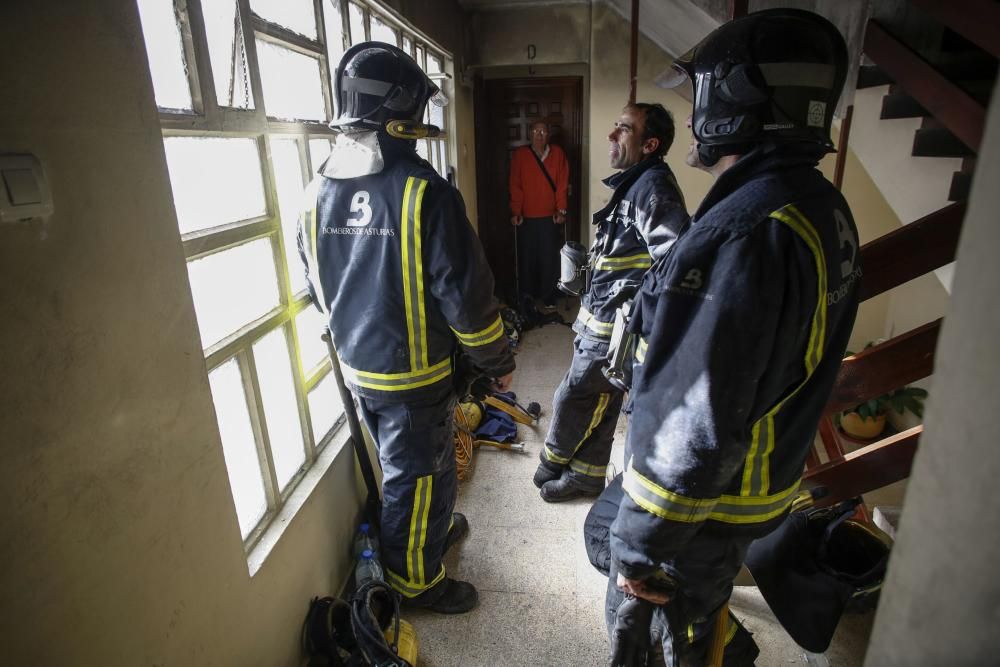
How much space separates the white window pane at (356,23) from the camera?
2.34 m

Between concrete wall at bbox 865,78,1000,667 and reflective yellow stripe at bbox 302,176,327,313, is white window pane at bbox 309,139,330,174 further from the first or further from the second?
concrete wall at bbox 865,78,1000,667

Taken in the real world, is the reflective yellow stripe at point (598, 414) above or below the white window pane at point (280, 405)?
below

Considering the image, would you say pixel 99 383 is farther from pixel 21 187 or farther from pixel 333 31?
pixel 333 31

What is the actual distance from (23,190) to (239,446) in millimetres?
921

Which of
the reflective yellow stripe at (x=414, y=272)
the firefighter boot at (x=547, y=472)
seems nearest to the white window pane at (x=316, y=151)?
the reflective yellow stripe at (x=414, y=272)

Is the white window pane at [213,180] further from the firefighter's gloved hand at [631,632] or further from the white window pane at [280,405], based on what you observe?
the firefighter's gloved hand at [631,632]

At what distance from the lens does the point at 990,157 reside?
21 cm

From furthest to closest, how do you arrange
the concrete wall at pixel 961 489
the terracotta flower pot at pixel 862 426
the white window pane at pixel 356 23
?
the terracotta flower pot at pixel 862 426, the white window pane at pixel 356 23, the concrete wall at pixel 961 489

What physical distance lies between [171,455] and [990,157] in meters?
1.20

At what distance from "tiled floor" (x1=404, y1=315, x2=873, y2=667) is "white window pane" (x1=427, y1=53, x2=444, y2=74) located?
104 inches

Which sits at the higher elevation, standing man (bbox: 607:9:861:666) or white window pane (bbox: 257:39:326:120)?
white window pane (bbox: 257:39:326:120)

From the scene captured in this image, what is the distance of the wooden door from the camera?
5.07m

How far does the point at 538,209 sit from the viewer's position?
5.07 meters

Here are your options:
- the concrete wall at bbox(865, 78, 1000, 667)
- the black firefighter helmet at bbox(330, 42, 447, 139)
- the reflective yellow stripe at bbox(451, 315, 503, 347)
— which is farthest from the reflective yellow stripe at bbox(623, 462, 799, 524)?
the black firefighter helmet at bbox(330, 42, 447, 139)
